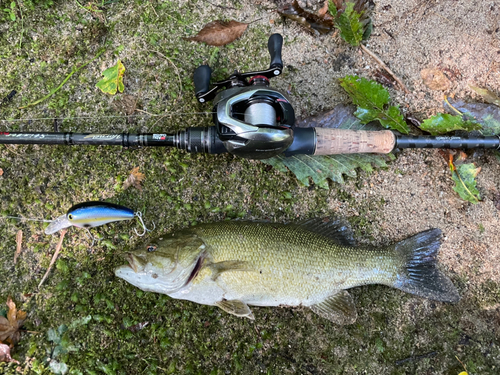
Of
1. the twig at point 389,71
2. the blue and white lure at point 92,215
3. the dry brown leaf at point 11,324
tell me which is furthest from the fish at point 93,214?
the twig at point 389,71

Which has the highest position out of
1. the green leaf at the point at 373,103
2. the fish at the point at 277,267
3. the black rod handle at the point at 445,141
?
the green leaf at the point at 373,103

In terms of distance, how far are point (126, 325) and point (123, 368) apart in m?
0.30

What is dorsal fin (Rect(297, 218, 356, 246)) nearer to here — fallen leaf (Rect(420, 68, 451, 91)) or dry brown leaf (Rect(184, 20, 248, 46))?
fallen leaf (Rect(420, 68, 451, 91))

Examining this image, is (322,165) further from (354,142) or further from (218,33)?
(218,33)

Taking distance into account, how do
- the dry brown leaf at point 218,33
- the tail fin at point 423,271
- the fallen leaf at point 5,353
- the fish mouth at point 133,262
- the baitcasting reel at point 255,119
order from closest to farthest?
the baitcasting reel at point 255,119, the fish mouth at point 133,262, the fallen leaf at point 5,353, the tail fin at point 423,271, the dry brown leaf at point 218,33

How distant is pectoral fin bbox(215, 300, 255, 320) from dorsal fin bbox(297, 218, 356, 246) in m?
0.77

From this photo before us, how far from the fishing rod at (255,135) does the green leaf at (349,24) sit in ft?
2.82

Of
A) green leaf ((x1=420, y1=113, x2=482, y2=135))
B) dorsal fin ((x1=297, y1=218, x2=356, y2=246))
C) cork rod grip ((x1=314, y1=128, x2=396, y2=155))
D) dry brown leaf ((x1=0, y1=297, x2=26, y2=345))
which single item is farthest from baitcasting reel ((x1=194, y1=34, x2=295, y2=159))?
dry brown leaf ((x1=0, y1=297, x2=26, y2=345))

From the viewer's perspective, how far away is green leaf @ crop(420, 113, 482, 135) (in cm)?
283

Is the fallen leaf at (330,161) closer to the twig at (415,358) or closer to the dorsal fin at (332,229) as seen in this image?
the dorsal fin at (332,229)

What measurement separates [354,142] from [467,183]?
1.14 meters

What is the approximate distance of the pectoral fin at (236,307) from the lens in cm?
241

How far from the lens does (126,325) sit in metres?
2.58

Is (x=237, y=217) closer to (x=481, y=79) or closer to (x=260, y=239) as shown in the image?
(x=260, y=239)
